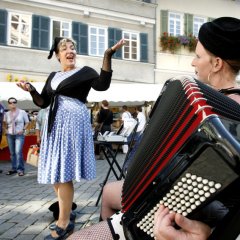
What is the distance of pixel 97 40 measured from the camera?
17.8 metres

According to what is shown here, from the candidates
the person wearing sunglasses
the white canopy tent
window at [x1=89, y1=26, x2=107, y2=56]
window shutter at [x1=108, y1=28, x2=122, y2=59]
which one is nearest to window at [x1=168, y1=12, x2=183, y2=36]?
window shutter at [x1=108, y1=28, x2=122, y2=59]

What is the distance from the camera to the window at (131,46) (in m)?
18.5

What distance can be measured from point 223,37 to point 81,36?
16.2m

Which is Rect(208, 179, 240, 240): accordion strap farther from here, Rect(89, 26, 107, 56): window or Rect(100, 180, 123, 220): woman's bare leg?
Rect(89, 26, 107, 56): window

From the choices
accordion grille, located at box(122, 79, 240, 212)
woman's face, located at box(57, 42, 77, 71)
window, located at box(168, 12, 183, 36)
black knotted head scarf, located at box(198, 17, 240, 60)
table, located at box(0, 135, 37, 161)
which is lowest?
table, located at box(0, 135, 37, 161)

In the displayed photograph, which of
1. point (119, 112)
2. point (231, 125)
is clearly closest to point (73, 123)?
point (231, 125)

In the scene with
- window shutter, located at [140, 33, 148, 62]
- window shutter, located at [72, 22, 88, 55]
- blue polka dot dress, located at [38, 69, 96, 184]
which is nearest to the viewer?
blue polka dot dress, located at [38, 69, 96, 184]

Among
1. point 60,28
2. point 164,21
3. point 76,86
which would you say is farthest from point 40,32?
point 76,86

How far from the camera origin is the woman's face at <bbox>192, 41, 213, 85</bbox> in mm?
1831

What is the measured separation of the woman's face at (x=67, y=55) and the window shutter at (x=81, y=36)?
46.8 feet

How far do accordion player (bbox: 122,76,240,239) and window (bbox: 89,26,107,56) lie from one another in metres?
16.5

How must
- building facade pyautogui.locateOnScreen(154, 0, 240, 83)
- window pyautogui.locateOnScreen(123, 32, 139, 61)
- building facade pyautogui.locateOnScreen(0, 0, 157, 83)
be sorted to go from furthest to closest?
1. building facade pyautogui.locateOnScreen(154, 0, 240, 83)
2. window pyautogui.locateOnScreen(123, 32, 139, 61)
3. building facade pyautogui.locateOnScreen(0, 0, 157, 83)

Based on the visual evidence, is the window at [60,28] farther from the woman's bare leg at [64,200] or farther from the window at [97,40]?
the woman's bare leg at [64,200]

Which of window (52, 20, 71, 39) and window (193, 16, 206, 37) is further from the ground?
window (193, 16, 206, 37)
